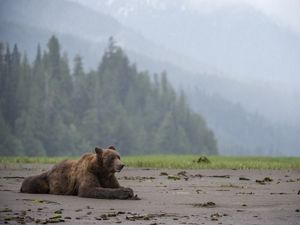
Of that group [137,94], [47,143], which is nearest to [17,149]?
[47,143]

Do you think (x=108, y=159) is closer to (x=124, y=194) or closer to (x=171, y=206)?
(x=124, y=194)

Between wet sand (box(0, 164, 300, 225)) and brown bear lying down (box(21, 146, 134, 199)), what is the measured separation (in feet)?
1.17

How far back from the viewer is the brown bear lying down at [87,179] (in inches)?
623

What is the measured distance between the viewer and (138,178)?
23.3 metres

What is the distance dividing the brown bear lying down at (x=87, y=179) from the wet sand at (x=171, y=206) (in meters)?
0.36

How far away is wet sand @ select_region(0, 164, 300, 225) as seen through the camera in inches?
466

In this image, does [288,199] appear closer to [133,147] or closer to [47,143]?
[47,143]

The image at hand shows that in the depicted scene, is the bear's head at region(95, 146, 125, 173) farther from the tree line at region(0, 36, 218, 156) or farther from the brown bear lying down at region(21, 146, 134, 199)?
the tree line at region(0, 36, 218, 156)

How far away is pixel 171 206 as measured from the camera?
46.3 ft

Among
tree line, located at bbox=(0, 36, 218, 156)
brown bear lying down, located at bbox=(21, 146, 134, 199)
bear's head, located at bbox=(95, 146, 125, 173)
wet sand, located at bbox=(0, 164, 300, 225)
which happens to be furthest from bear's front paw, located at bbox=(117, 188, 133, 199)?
tree line, located at bbox=(0, 36, 218, 156)

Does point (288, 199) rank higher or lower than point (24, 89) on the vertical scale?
lower

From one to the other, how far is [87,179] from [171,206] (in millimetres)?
2614

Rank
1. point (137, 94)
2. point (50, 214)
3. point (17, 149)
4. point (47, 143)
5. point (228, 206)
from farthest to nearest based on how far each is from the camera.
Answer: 1. point (137, 94)
2. point (47, 143)
3. point (17, 149)
4. point (228, 206)
5. point (50, 214)

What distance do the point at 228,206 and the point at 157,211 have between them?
4.88 ft
